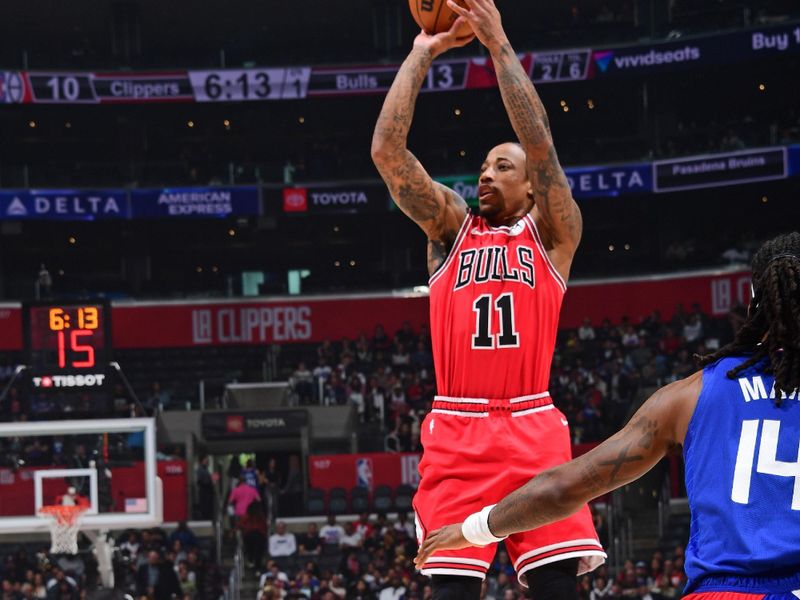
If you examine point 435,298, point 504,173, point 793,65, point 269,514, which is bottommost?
point 269,514

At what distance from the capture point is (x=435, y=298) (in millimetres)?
5816

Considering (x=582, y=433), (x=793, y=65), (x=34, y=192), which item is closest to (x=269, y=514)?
(x=582, y=433)

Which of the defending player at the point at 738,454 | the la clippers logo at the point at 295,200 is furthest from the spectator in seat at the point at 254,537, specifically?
the defending player at the point at 738,454

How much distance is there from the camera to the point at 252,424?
27.9 m

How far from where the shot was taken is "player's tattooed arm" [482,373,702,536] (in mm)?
3807

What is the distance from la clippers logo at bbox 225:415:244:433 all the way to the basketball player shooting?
22527 mm

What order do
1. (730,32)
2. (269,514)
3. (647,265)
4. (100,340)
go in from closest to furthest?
(100,340), (269,514), (730,32), (647,265)

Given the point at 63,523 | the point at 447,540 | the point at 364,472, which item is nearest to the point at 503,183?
the point at 447,540

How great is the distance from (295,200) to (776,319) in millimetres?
31013

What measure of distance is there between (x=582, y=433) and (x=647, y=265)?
1023 cm

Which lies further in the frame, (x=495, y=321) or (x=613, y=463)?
(x=495, y=321)

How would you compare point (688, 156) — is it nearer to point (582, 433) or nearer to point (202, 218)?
point (582, 433)

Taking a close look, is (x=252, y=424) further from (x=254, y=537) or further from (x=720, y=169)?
(x=720, y=169)

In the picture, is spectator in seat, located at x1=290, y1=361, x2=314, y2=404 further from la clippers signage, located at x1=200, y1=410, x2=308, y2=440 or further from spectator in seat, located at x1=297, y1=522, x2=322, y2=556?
spectator in seat, located at x1=297, y1=522, x2=322, y2=556
